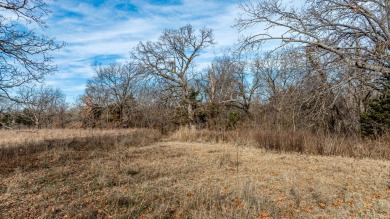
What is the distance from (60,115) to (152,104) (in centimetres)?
1616

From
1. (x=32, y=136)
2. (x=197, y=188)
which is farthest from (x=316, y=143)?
(x=32, y=136)

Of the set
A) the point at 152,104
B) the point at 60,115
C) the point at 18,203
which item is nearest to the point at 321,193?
the point at 18,203

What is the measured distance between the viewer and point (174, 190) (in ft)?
14.5

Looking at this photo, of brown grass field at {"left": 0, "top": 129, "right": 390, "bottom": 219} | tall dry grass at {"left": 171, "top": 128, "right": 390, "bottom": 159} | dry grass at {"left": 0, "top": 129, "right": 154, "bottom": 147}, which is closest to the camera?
brown grass field at {"left": 0, "top": 129, "right": 390, "bottom": 219}

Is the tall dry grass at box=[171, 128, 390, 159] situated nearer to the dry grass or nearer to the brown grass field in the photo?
the brown grass field

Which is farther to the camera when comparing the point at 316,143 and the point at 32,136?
the point at 32,136

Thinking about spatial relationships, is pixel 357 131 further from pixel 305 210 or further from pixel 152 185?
pixel 152 185

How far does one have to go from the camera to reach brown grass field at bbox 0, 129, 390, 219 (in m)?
3.45

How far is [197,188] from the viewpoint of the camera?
14.5 ft

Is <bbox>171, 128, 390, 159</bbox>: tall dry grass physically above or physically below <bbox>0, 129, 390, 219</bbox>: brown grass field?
above

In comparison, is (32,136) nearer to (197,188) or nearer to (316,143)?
(197,188)

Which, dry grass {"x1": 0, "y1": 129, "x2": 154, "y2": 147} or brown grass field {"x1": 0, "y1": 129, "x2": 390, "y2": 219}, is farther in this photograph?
dry grass {"x1": 0, "y1": 129, "x2": 154, "y2": 147}

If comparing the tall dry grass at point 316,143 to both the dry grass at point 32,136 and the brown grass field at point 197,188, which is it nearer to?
the brown grass field at point 197,188

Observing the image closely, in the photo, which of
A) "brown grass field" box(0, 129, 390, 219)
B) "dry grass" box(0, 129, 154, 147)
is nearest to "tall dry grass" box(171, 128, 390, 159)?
"brown grass field" box(0, 129, 390, 219)
